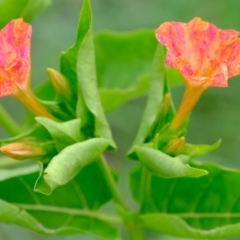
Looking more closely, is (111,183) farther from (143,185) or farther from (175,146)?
(175,146)

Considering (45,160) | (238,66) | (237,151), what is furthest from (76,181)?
(237,151)

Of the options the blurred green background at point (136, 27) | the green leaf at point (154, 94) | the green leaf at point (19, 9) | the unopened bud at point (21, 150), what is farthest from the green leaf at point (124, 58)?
the blurred green background at point (136, 27)

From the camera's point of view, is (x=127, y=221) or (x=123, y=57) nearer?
(x=127, y=221)

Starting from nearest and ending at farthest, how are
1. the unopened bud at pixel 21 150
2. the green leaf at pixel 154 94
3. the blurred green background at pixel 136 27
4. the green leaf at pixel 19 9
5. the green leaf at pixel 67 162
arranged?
the green leaf at pixel 67 162
the unopened bud at pixel 21 150
the green leaf at pixel 154 94
the green leaf at pixel 19 9
the blurred green background at pixel 136 27

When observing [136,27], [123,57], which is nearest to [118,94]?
[123,57]

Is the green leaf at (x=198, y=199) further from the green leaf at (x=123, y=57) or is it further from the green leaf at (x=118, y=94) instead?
the green leaf at (x=123, y=57)
